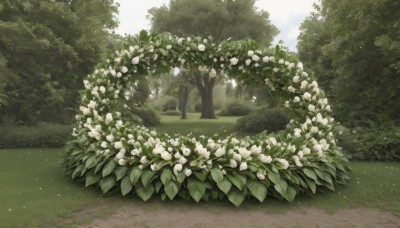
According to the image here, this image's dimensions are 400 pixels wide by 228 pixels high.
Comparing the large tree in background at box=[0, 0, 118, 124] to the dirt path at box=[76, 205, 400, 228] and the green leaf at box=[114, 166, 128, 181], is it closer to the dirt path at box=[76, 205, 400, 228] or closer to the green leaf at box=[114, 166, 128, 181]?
the green leaf at box=[114, 166, 128, 181]

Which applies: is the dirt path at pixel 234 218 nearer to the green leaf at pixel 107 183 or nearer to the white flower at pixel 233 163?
the green leaf at pixel 107 183

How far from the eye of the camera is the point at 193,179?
595 centimetres

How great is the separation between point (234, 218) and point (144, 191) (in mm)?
1562

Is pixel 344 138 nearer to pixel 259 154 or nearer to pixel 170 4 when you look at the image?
pixel 259 154

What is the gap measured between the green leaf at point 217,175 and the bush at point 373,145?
5657 millimetres

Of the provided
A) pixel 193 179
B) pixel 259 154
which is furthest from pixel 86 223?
pixel 259 154

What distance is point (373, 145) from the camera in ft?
33.3

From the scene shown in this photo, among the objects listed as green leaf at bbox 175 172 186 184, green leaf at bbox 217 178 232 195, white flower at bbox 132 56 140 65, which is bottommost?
green leaf at bbox 217 178 232 195

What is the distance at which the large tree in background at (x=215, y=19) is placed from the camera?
1102 inches

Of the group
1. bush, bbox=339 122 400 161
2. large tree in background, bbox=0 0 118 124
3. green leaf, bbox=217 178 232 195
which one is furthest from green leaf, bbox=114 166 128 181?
large tree in background, bbox=0 0 118 124

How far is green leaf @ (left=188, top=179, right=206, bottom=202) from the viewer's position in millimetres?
5756

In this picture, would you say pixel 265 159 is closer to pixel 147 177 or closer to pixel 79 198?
pixel 147 177

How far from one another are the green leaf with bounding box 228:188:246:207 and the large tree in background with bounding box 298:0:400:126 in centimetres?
640

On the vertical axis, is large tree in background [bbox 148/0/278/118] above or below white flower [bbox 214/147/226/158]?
above
